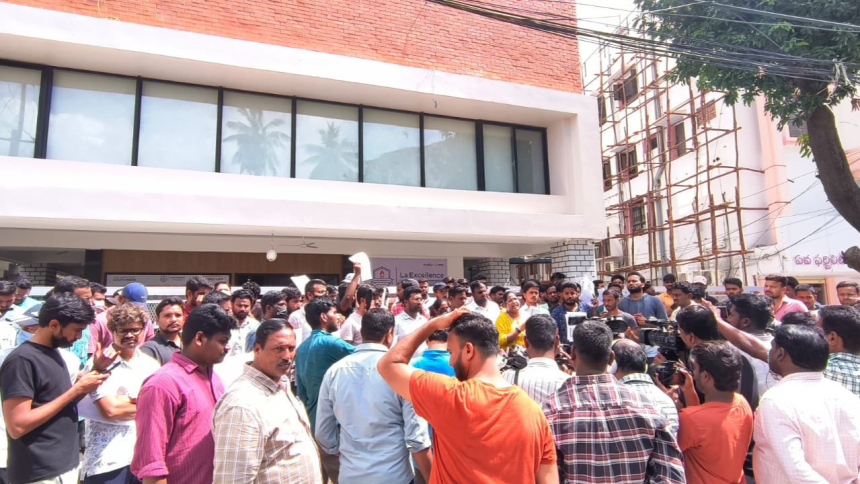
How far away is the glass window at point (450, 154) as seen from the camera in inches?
397

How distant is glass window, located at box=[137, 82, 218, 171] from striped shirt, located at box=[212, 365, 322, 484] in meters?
7.07

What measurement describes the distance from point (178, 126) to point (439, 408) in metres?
7.97

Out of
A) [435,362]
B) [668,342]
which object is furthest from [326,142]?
[668,342]

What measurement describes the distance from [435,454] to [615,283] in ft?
18.9

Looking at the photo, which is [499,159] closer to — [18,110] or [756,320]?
[756,320]

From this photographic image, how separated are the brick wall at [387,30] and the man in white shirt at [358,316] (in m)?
5.77

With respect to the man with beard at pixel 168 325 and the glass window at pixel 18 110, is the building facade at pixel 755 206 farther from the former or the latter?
the man with beard at pixel 168 325

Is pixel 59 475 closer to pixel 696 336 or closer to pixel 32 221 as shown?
pixel 696 336

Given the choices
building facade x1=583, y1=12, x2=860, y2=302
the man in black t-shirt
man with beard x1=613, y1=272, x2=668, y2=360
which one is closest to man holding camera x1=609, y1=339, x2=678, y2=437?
the man in black t-shirt

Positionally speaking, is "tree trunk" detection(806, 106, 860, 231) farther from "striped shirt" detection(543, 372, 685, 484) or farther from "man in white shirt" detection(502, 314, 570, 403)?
"striped shirt" detection(543, 372, 685, 484)

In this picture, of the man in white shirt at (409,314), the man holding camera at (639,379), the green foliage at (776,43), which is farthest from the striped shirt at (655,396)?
the green foliage at (776,43)

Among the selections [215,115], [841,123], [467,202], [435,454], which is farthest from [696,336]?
[841,123]

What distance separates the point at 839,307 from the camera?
329cm

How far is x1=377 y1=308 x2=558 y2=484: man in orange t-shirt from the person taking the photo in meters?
2.05
